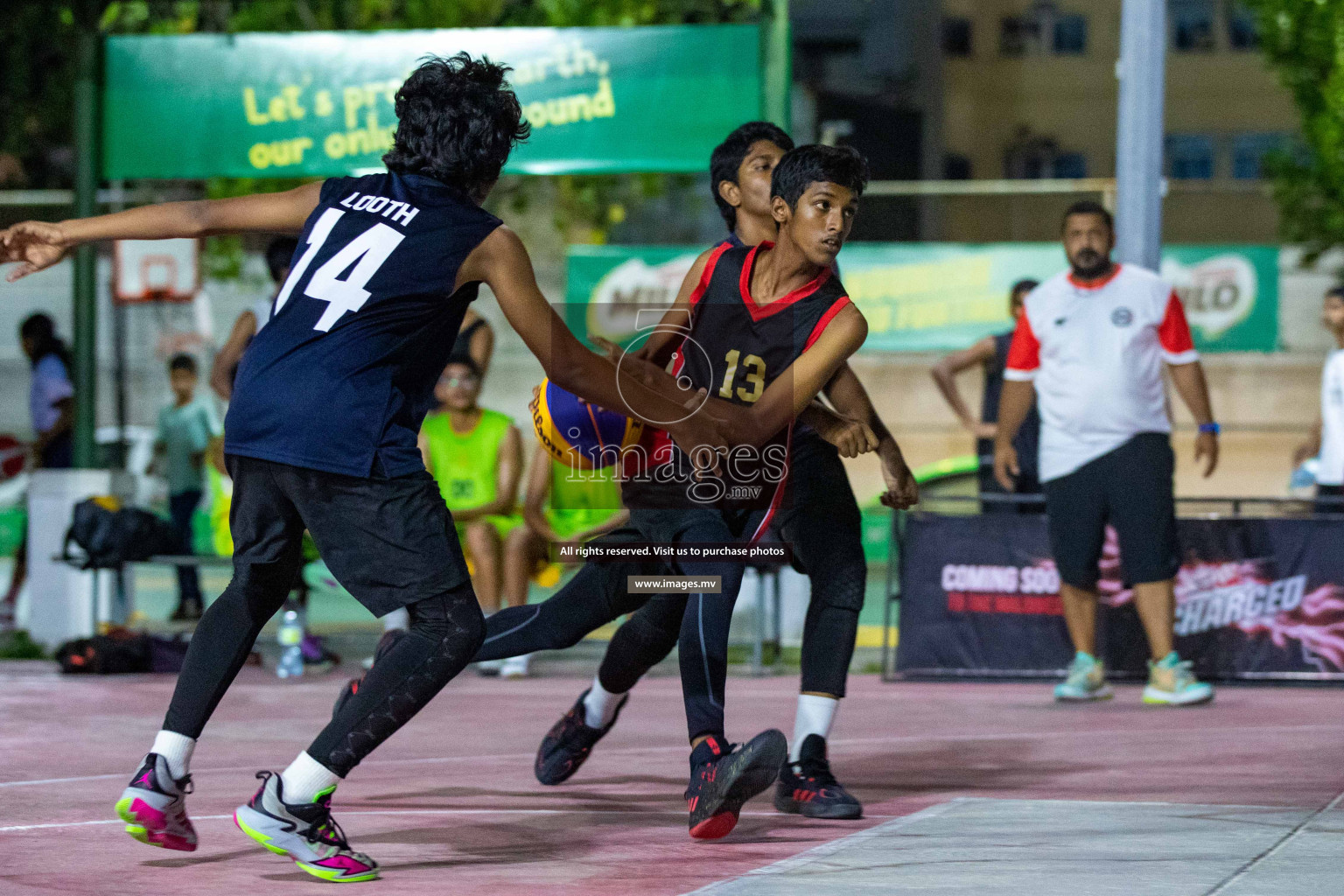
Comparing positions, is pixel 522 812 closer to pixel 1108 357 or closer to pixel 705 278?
pixel 705 278

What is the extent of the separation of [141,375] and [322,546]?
20.6 meters

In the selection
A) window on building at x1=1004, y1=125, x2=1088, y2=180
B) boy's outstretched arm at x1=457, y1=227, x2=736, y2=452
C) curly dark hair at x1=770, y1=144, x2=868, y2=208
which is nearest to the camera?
boy's outstretched arm at x1=457, y1=227, x2=736, y2=452

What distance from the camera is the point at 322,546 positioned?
4.45 m

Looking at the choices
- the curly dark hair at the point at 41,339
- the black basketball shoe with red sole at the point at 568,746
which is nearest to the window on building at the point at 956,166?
the curly dark hair at the point at 41,339

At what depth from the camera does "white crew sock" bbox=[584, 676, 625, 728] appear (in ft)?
18.8

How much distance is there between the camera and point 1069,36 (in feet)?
102

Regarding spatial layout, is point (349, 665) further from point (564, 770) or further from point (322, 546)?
point (322, 546)

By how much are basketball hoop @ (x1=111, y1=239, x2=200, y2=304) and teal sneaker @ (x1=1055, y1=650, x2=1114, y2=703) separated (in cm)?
648

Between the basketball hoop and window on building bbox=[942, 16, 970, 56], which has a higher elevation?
window on building bbox=[942, 16, 970, 56]

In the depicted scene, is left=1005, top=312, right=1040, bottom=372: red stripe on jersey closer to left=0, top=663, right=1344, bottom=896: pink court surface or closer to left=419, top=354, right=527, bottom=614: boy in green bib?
left=0, top=663, right=1344, bottom=896: pink court surface

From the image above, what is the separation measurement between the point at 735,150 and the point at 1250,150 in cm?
2731

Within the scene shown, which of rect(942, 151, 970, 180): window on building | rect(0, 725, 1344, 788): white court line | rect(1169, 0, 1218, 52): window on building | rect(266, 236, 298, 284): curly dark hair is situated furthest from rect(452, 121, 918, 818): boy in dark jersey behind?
rect(1169, 0, 1218, 52): window on building

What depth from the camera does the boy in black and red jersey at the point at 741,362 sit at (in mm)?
5078

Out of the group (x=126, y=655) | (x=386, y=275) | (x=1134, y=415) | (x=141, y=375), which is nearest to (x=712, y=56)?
(x=1134, y=415)
